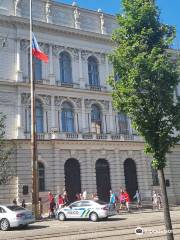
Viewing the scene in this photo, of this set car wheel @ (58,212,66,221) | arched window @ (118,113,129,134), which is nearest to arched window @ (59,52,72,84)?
arched window @ (118,113,129,134)

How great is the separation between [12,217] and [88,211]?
5.21 metres

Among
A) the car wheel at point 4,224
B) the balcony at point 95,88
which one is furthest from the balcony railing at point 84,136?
the car wheel at point 4,224

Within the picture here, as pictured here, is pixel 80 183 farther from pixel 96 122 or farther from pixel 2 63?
pixel 2 63

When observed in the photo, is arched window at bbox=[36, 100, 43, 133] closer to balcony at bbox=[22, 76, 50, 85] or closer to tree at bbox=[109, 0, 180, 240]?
balcony at bbox=[22, 76, 50, 85]

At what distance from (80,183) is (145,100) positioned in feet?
83.5

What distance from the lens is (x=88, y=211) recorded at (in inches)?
966

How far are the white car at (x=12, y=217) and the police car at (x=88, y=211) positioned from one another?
3.94 m

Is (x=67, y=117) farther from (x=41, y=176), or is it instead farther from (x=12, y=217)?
(x=12, y=217)

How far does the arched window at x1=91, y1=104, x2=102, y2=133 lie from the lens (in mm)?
39650

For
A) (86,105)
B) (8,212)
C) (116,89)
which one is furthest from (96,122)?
(116,89)

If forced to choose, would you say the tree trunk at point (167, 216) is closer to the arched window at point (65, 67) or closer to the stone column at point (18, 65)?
the stone column at point (18, 65)

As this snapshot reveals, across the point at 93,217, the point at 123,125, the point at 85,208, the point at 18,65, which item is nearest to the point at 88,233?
the point at 93,217

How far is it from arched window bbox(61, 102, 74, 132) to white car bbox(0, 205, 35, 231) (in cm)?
1641

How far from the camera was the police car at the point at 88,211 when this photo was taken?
24.2 metres
